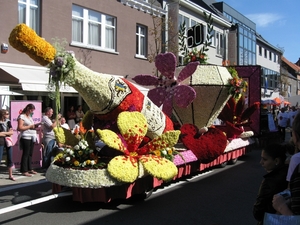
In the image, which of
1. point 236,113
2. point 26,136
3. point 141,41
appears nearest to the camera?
point 26,136

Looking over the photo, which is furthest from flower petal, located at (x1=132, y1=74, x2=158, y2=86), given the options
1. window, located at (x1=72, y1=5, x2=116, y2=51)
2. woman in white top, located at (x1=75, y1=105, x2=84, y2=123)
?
window, located at (x1=72, y1=5, x2=116, y2=51)

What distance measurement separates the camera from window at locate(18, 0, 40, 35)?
1124cm

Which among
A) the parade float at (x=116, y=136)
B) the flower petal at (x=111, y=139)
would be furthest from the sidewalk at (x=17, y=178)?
the flower petal at (x=111, y=139)

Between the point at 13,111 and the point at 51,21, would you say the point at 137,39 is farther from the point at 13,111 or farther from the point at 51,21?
the point at 13,111

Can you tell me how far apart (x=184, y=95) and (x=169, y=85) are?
A: 1.40 feet

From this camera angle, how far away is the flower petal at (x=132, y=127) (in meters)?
5.21

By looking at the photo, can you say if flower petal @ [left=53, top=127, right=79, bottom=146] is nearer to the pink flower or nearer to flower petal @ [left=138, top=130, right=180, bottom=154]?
flower petal @ [left=138, top=130, right=180, bottom=154]

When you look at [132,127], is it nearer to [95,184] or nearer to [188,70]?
[95,184]

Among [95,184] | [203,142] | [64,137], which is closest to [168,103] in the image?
[203,142]

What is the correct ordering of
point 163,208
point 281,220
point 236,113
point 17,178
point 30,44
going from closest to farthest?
point 281,220, point 30,44, point 163,208, point 17,178, point 236,113

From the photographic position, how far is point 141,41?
53.6 feet

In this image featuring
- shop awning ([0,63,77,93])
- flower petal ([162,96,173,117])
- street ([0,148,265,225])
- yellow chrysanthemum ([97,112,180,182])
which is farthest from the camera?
shop awning ([0,63,77,93])

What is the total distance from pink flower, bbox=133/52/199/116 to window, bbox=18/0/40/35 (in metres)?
6.15

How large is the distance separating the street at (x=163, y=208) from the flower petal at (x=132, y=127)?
101 cm
